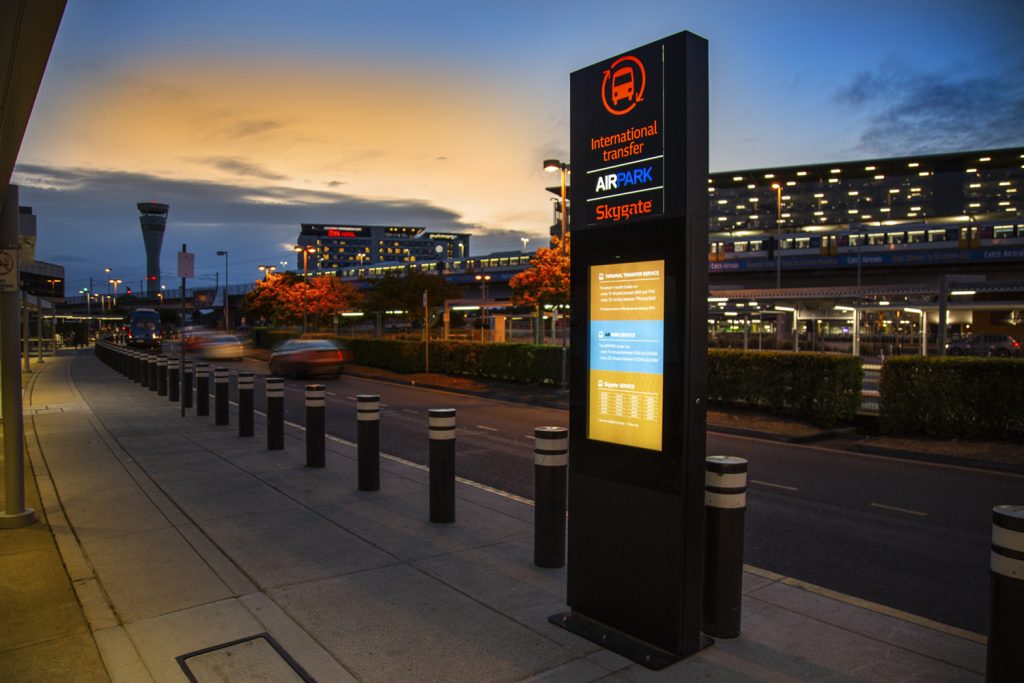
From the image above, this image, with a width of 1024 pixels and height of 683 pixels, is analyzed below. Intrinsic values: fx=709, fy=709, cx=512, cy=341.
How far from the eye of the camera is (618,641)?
406cm

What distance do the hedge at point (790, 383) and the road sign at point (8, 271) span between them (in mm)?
12721

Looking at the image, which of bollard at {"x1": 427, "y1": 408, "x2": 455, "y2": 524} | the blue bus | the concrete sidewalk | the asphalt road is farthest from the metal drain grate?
the blue bus

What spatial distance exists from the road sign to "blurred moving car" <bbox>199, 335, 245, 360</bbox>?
112ft

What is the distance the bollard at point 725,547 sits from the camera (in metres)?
4.21

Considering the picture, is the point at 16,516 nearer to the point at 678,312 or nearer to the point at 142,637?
the point at 142,637

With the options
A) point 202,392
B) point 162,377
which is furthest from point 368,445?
point 162,377

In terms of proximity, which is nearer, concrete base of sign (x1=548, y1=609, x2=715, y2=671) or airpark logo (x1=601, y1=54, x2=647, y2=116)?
concrete base of sign (x1=548, y1=609, x2=715, y2=671)

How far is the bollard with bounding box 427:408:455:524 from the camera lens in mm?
6578

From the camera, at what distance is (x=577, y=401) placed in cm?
434

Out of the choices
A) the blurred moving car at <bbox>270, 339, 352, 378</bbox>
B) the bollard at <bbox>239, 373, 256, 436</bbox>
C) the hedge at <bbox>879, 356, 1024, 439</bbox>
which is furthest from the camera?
the blurred moving car at <bbox>270, 339, 352, 378</bbox>

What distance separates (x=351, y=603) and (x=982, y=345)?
17198 mm

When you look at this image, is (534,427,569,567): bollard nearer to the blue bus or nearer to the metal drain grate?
the metal drain grate

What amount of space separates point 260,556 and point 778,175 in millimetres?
106546

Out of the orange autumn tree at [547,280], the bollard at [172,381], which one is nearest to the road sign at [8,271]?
the bollard at [172,381]
